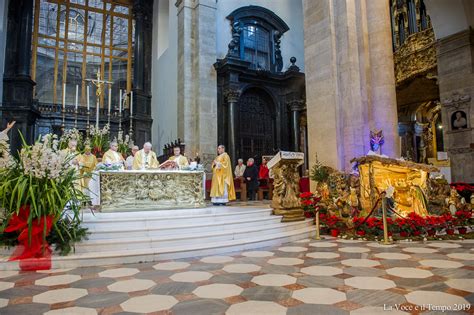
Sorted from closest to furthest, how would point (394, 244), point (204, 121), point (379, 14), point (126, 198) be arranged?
point (394, 244) < point (126, 198) < point (379, 14) < point (204, 121)

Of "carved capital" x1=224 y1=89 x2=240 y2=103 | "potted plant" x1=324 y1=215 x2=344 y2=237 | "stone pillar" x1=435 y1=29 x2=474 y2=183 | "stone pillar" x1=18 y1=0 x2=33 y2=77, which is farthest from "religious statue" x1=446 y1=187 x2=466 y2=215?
"stone pillar" x1=18 y1=0 x2=33 y2=77

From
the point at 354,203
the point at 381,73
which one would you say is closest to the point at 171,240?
the point at 354,203

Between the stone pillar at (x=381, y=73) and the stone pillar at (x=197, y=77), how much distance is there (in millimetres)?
5908

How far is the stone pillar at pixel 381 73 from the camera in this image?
8.12m

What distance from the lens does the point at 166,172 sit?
21.5 feet

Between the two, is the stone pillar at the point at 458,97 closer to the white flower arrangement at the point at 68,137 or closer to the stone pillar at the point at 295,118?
the stone pillar at the point at 295,118

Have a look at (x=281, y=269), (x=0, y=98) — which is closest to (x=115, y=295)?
(x=281, y=269)

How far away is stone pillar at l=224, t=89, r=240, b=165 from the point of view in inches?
488

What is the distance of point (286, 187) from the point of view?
6.32 meters

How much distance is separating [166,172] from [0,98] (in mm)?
10838

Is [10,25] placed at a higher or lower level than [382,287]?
higher

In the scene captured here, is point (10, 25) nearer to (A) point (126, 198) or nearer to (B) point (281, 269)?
(A) point (126, 198)

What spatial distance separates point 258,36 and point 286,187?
34.9 feet

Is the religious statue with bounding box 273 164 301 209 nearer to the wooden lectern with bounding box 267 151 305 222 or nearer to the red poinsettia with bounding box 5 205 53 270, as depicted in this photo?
the wooden lectern with bounding box 267 151 305 222
